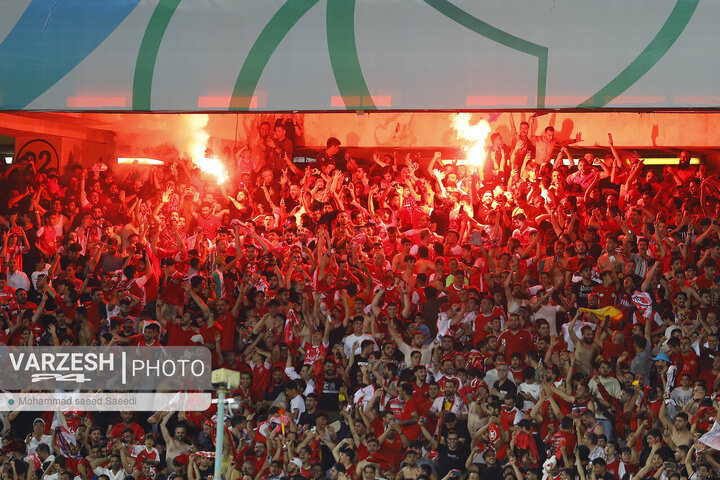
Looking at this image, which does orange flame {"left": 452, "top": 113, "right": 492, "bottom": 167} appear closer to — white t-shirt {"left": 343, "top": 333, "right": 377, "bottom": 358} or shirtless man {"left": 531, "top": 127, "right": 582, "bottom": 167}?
shirtless man {"left": 531, "top": 127, "right": 582, "bottom": 167}

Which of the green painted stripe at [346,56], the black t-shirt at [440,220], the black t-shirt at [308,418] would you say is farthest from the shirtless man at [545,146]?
the green painted stripe at [346,56]

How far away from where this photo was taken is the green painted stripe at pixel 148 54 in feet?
40.7

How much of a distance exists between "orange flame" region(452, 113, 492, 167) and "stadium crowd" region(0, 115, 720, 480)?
4.76 feet

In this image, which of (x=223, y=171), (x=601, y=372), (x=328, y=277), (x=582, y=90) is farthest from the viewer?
(x=223, y=171)

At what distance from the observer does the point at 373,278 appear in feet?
52.1

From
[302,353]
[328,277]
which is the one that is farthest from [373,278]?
[302,353]

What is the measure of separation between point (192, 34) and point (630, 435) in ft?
22.2

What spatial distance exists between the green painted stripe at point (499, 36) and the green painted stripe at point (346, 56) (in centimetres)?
91

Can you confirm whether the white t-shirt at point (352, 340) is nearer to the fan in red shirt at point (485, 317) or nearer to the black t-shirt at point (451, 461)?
the fan in red shirt at point (485, 317)

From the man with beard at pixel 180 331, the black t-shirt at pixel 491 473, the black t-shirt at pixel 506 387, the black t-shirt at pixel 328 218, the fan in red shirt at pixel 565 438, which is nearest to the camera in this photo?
the fan in red shirt at pixel 565 438

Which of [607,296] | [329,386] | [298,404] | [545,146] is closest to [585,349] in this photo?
[607,296]

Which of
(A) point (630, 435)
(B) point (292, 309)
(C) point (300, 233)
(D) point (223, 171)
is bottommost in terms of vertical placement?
(A) point (630, 435)

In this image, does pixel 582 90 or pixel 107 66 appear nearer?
pixel 582 90

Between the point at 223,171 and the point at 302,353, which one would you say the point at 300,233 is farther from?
the point at 223,171
